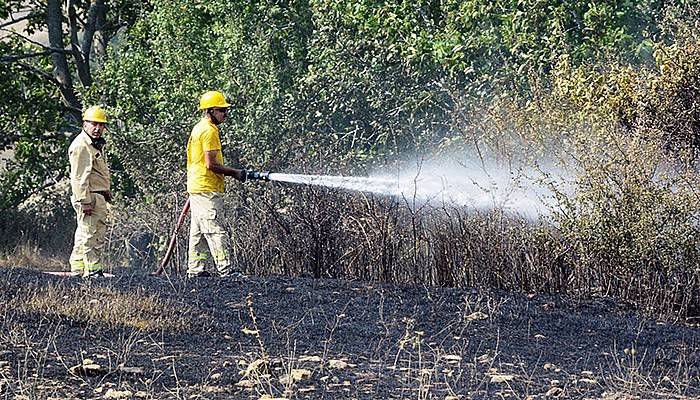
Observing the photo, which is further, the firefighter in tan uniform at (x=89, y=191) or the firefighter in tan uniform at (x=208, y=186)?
the firefighter in tan uniform at (x=89, y=191)

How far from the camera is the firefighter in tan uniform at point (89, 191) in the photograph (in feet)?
35.9

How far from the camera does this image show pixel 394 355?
6.95m

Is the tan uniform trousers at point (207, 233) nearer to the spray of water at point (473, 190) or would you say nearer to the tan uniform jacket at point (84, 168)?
the spray of water at point (473, 190)

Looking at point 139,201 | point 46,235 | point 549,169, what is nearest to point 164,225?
point 139,201

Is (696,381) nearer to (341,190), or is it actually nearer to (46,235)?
(341,190)

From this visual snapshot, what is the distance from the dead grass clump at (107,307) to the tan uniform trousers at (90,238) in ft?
7.10

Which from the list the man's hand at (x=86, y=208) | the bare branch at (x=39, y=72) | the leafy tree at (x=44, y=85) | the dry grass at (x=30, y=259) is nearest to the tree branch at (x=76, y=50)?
the leafy tree at (x=44, y=85)

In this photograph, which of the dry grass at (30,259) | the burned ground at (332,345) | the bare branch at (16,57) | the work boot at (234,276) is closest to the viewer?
the burned ground at (332,345)

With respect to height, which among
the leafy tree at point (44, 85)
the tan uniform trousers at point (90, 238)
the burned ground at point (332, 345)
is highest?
the leafy tree at point (44, 85)

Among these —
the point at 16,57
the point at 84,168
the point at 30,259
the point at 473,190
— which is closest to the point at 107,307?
the point at 84,168

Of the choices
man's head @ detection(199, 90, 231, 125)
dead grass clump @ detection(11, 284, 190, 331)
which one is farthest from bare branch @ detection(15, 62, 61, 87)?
dead grass clump @ detection(11, 284, 190, 331)

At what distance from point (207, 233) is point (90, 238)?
3.80ft

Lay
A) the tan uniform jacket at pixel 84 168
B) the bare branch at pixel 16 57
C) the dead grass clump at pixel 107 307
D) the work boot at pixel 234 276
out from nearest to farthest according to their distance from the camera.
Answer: the dead grass clump at pixel 107 307 < the work boot at pixel 234 276 < the tan uniform jacket at pixel 84 168 < the bare branch at pixel 16 57

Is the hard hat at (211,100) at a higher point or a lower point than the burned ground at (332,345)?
higher
